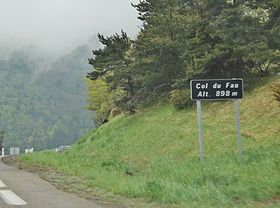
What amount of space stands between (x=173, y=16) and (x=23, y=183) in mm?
25369

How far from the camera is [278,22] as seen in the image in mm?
29719

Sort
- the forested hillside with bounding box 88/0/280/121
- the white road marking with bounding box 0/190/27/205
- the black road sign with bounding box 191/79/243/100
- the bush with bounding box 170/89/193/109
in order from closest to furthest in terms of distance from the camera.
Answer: the white road marking with bounding box 0/190/27/205 → the black road sign with bounding box 191/79/243/100 → the forested hillside with bounding box 88/0/280/121 → the bush with bounding box 170/89/193/109

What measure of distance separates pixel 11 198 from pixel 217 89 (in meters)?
8.46

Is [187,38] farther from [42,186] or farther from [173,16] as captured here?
[42,186]

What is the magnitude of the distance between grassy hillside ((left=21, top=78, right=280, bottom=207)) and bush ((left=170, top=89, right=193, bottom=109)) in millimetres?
550

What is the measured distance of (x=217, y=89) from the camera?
53.8 ft

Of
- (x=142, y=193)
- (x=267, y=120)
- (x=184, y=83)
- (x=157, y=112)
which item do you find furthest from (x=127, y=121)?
(x=142, y=193)

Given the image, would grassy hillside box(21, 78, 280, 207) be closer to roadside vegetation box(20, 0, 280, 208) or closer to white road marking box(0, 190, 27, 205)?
roadside vegetation box(20, 0, 280, 208)

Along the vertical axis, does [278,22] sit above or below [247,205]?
above

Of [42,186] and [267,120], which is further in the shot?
[267,120]

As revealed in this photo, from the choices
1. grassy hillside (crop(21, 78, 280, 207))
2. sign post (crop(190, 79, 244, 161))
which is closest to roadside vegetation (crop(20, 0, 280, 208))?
grassy hillside (crop(21, 78, 280, 207))

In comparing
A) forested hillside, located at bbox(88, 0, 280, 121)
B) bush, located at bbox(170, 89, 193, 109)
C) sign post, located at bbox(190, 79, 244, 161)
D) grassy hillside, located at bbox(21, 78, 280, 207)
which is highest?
forested hillside, located at bbox(88, 0, 280, 121)

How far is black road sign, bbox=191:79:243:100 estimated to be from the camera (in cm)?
1639

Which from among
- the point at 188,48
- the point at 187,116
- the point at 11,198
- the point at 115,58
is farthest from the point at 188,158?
the point at 115,58
